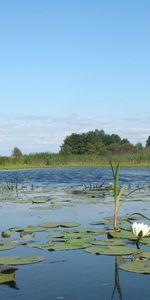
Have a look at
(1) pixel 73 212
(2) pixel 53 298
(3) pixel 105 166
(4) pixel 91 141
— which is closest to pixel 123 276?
(2) pixel 53 298

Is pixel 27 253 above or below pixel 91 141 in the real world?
below

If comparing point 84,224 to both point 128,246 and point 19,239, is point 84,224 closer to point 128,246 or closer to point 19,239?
point 19,239

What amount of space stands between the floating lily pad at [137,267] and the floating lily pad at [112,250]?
1.34ft

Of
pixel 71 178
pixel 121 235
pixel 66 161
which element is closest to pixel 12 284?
pixel 121 235

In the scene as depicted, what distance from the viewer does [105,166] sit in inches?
1619

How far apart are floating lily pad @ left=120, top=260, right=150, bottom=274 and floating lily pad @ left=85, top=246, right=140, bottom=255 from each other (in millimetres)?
410

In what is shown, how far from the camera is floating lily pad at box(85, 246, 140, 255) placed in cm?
562

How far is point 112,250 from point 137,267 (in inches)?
32.5

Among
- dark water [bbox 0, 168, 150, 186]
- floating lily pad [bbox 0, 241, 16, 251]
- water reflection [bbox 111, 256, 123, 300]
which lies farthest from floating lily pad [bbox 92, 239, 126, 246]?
dark water [bbox 0, 168, 150, 186]

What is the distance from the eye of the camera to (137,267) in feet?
16.3

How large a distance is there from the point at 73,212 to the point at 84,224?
77.4 inches

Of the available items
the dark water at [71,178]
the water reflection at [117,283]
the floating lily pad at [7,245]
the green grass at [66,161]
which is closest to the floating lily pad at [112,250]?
the water reflection at [117,283]

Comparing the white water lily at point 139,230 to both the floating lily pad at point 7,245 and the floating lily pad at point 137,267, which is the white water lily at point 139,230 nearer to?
the floating lily pad at point 137,267

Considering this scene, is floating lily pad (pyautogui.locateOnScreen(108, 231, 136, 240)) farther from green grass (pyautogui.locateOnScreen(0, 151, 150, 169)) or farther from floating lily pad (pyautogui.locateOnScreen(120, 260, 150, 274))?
green grass (pyautogui.locateOnScreen(0, 151, 150, 169))
